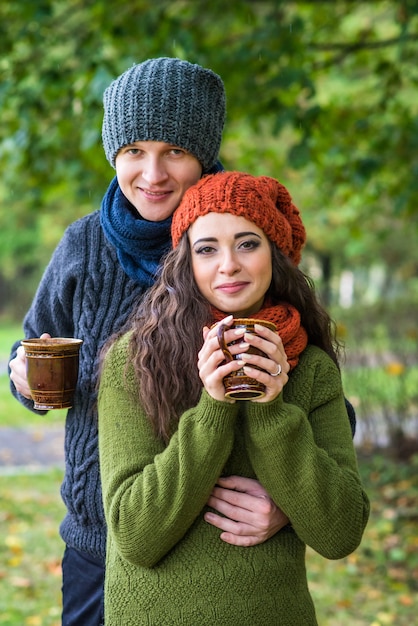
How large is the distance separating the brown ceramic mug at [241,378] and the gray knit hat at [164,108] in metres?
0.73

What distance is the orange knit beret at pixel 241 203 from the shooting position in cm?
216

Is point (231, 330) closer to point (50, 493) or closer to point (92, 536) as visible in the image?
point (92, 536)

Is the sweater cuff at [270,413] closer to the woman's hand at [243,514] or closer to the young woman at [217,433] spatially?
the young woman at [217,433]

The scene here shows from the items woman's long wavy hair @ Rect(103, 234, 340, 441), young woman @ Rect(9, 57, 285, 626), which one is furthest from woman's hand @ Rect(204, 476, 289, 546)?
woman's long wavy hair @ Rect(103, 234, 340, 441)

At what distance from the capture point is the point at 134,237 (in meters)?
2.43

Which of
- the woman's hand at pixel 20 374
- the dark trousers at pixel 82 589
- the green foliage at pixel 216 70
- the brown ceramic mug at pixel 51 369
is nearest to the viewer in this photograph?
the brown ceramic mug at pixel 51 369

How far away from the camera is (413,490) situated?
770cm

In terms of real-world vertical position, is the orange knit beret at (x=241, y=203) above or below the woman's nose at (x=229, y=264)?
above

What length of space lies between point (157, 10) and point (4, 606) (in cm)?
462

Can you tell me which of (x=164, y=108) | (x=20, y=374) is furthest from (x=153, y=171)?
(x=20, y=374)

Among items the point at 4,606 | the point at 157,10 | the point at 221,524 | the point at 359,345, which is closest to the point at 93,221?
the point at 221,524

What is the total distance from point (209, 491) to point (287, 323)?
51 centimetres

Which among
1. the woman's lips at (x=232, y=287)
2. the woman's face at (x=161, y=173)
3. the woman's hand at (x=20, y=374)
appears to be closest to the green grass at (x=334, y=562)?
the woman's hand at (x=20, y=374)

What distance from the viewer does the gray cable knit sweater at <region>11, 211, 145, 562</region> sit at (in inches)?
100
